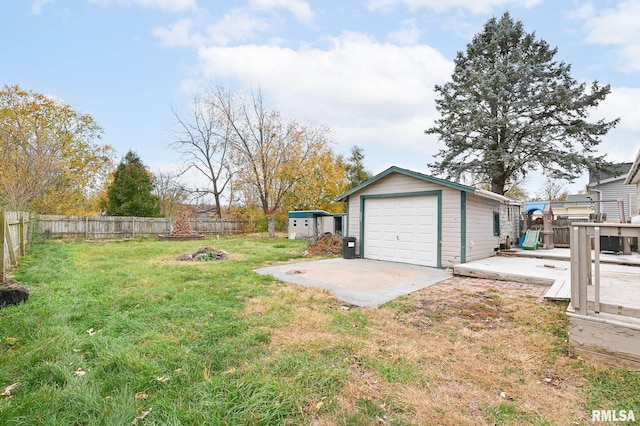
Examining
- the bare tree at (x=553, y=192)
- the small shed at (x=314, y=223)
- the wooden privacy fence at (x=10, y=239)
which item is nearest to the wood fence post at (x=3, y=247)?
the wooden privacy fence at (x=10, y=239)

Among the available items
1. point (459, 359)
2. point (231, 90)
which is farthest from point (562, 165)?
point (231, 90)

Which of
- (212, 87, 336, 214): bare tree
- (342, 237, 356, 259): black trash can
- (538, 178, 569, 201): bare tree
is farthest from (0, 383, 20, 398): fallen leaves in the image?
(538, 178, 569, 201): bare tree

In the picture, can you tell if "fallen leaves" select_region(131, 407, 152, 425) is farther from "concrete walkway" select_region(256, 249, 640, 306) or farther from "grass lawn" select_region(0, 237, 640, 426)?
"concrete walkway" select_region(256, 249, 640, 306)

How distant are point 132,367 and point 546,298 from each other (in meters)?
5.60

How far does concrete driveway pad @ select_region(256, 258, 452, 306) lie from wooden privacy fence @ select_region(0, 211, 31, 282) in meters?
4.62

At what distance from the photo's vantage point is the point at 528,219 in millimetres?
13289

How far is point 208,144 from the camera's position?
2478 centimetres

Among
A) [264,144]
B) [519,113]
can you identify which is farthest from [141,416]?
[264,144]

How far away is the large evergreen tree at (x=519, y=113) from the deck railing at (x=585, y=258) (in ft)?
50.1

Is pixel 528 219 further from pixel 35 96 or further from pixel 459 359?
pixel 35 96

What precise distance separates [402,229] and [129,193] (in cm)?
1888

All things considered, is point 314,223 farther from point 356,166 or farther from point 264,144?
point 356,166

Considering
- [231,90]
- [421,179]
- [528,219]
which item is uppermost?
[231,90]

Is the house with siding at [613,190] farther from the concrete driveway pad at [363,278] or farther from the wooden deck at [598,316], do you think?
the wooden deck at [598,316]
